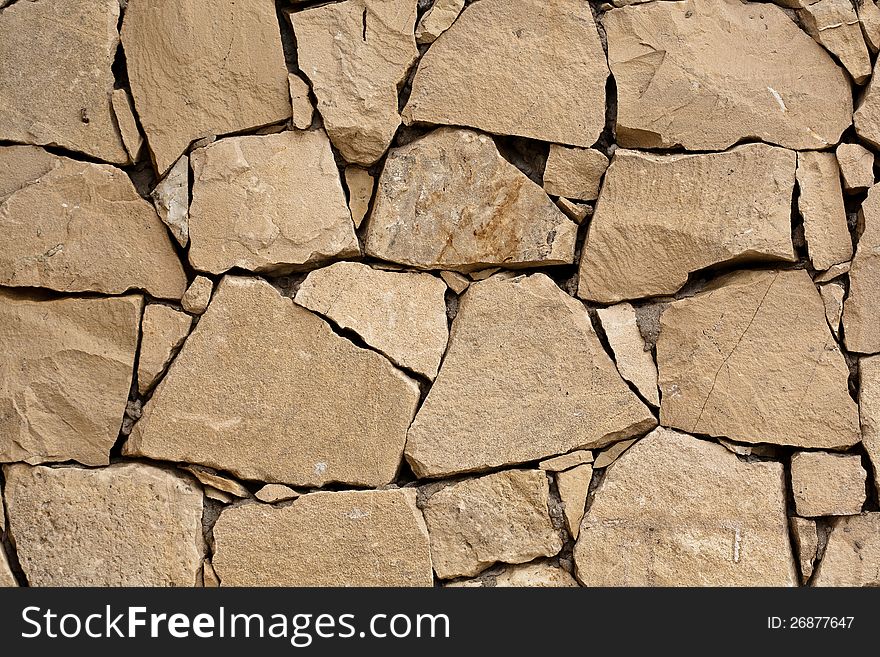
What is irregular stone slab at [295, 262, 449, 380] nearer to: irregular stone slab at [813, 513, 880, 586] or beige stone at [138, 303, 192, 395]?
beige stone at [138, 303, 192, 395]

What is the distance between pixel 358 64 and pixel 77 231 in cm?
83

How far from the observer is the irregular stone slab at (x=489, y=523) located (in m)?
2.12

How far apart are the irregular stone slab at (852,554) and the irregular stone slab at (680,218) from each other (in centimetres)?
70

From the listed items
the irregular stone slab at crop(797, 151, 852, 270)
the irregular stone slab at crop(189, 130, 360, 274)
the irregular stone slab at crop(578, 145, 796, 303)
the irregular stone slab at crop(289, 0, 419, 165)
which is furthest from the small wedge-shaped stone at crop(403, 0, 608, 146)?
the irregular stone slab at crop(797, 151, 852, 270)

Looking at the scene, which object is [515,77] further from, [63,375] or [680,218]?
[63,375]

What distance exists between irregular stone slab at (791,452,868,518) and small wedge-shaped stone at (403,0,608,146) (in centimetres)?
100

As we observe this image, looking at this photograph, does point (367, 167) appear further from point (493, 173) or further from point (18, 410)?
point (18, 410)

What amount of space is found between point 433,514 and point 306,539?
322 millimetres

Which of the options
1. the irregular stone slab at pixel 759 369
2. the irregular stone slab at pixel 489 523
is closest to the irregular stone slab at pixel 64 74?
the irregular stone slab at pixel 489 523

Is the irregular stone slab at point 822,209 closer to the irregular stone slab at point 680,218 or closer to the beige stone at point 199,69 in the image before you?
the irregular stone slab at point 680,218

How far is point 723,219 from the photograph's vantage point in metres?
2.16

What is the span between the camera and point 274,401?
2121 mm

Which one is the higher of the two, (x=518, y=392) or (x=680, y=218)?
(x=680, y=218)

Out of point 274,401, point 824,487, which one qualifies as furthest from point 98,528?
point 824,487
